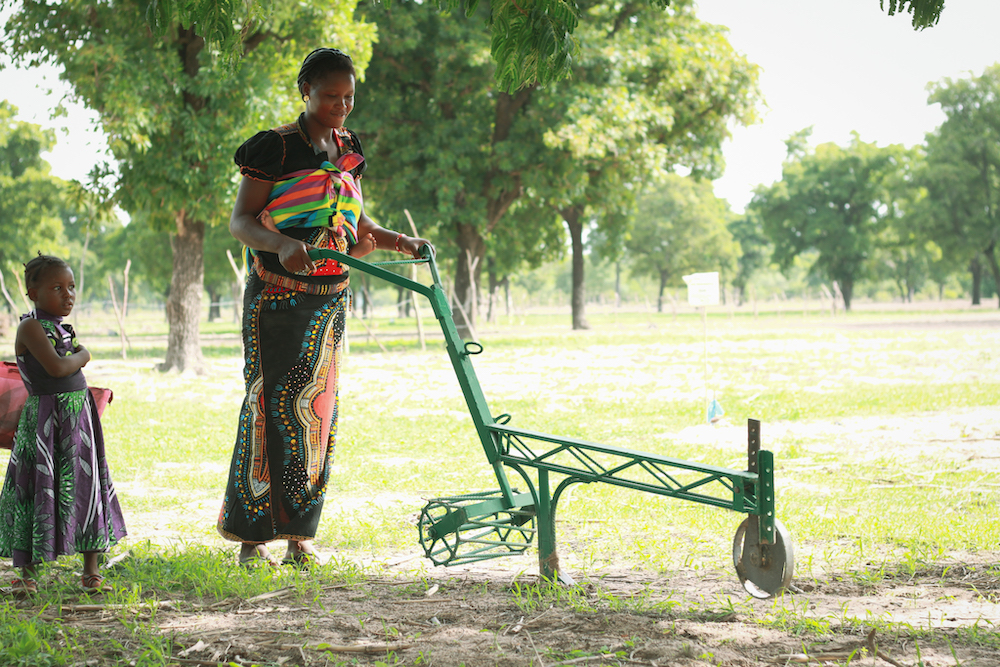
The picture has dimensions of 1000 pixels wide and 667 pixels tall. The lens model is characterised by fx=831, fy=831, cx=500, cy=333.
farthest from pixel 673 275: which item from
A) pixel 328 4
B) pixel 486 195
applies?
pixel 328 4

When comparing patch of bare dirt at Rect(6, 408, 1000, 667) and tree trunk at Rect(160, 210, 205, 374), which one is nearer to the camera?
patch of bare dirt at Rect(6, 408, 1000, 667)

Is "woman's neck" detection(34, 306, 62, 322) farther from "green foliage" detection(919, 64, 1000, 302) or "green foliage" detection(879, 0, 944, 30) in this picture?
"green foliage" detection(919, 64, 1000, 302)

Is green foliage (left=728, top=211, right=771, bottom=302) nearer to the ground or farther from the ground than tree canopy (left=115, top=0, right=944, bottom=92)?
farther from the ground

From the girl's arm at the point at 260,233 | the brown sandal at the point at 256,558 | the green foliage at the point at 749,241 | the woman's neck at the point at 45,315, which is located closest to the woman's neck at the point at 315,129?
the girl's arm at the point at 260,233

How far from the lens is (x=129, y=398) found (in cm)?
1081

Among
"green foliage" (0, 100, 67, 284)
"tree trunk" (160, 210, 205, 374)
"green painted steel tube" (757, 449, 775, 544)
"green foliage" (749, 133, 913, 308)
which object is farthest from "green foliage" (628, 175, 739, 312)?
"green painted steel tube" (757, 449, 775, 544)

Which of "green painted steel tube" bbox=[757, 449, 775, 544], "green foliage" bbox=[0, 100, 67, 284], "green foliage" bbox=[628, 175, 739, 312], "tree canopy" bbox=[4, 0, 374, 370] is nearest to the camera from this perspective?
"green painted steel tube" bbox=[757, 449, 775, 544]

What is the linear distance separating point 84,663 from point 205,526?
2.00m

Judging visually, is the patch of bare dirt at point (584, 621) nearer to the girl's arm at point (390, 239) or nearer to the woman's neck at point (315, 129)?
the girl's arm at point (390, 239)

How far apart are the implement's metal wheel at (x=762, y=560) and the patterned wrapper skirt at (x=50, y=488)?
255 centimetres

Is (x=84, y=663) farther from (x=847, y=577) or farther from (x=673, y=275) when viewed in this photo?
(x=673, y=275)

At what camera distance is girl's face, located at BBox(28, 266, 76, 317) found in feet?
11.1

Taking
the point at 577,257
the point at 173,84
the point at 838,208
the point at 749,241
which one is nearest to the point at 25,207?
the point at 577,257

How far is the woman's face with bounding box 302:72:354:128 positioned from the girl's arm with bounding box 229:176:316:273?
37 cm
